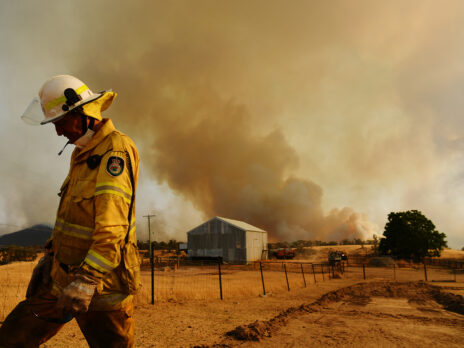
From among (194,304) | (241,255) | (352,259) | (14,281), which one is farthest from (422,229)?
(14,281)

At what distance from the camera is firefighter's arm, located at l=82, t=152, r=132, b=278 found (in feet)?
5.77

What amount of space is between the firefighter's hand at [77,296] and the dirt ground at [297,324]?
4351 millimetres

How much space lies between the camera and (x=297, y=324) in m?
7.02

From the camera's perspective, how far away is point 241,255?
41.6m

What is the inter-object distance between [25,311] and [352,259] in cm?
5160

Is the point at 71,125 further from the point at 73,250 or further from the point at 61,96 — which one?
the point at 73,250

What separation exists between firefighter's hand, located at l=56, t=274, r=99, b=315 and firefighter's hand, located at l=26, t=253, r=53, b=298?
2.62 ft

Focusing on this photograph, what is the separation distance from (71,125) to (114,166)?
23.5 inches

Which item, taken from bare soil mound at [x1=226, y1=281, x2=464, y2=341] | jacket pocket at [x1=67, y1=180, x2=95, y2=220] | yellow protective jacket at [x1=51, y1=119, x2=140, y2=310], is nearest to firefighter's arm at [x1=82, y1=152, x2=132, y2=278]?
yellow protective jacket at [x1=51, y1=119, x2=140, y2=310]

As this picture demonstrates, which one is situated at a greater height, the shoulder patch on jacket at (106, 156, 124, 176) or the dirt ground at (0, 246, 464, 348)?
the shoulder patch on jacket at (106, 156, 124, 176)

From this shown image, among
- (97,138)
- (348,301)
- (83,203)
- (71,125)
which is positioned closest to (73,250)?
(83,203)

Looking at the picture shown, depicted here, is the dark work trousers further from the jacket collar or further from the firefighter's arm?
the jacket collar

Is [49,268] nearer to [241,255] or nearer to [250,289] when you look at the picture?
[250,289]

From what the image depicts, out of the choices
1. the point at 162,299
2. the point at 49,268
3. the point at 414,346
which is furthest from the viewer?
the point at 162,299
